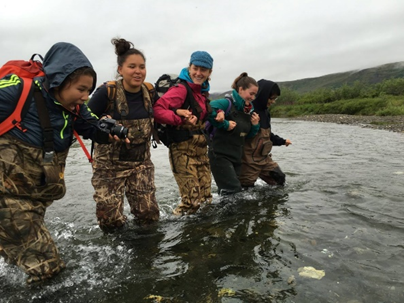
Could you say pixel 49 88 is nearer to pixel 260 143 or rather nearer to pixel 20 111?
pixel 20 111

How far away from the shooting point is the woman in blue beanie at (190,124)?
5113 mm

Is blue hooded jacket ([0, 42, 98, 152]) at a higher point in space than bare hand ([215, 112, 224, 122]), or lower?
higher

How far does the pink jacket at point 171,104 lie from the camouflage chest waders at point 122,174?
0.20 m

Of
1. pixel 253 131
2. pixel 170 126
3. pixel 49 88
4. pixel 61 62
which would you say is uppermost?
pixel 61 62

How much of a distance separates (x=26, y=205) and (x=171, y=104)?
2.65m

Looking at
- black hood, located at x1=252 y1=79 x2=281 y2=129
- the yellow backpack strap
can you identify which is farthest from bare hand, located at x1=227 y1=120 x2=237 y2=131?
the yellow backpack strap

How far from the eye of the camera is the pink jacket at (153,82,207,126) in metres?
4.98

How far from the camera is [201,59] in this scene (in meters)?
5.28

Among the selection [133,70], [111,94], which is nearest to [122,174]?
[111,94]

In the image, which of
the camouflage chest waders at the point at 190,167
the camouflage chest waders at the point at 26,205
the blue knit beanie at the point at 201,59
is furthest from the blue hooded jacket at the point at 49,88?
the camouflage chest waders at the point at 190,167

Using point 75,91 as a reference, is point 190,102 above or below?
below

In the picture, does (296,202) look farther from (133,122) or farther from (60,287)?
(60,287)

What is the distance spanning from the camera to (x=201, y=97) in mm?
5637

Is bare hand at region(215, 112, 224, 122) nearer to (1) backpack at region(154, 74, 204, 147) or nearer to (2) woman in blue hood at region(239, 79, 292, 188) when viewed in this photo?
(1) backpack at region(154, 74, 204, 147)
